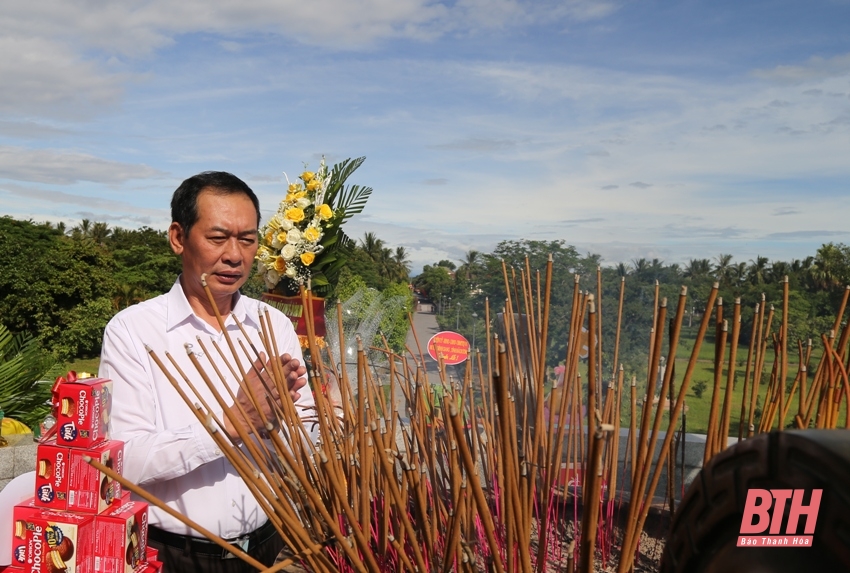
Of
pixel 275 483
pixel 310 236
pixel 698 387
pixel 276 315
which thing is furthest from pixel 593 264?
pixel 698 387

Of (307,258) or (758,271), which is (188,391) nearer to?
(307,258)

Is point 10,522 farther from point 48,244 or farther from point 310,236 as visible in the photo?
point 48,244

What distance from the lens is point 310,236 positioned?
3455 mm

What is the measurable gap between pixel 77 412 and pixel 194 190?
2.00 ft

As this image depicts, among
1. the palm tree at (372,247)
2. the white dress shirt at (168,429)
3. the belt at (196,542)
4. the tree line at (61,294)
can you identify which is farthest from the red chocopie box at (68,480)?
the palm tree at (372,247)

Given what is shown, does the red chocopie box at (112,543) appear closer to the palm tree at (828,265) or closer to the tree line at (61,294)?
the palm tree at (828,265)

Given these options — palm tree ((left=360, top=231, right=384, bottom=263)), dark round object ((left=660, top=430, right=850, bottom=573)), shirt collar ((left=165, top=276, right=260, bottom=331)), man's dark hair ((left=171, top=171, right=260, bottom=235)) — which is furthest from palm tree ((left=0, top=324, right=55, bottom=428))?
palm tree ((left=360, top=231, right=384, bottom=263))

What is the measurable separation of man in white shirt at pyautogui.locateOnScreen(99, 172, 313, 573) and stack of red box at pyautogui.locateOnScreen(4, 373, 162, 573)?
8.0 inches

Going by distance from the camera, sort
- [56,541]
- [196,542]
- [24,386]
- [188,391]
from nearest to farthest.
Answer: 1. [56,541]
2. [196,542]
3. [188,391]
4. [24,386]

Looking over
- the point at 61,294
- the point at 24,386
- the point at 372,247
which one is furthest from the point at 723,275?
the point at 372,247

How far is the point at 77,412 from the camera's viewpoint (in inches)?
42.7

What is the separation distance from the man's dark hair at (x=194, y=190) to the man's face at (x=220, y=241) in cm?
1

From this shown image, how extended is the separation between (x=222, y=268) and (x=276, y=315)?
267 millimetres

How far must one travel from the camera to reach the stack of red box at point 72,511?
1067mm
